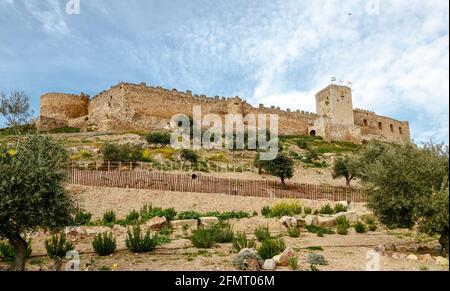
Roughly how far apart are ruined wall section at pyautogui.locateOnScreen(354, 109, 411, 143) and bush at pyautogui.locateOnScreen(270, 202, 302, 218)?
1844 inches

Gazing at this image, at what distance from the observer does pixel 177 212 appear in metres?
17.0

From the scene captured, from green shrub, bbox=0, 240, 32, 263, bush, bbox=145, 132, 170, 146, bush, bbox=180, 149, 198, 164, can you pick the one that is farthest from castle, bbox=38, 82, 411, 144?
green shrub, bbox=0, 240, 32, 263

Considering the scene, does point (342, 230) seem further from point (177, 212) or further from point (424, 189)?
point (177, 212)

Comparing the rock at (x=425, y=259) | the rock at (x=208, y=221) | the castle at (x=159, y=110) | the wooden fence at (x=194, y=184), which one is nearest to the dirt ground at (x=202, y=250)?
the rock at (x=425, y=259)

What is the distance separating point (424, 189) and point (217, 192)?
11325 millimetres

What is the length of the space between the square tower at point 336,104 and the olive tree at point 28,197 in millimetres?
50141

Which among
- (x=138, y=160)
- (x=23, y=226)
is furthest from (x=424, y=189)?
(x=138, y=160)

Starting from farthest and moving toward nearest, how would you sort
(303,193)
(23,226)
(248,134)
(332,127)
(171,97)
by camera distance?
(332,127) → (171,97) → (248,134) → (303,193) → (23,226)

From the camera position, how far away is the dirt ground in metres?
8.96

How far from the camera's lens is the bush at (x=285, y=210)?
16594mm

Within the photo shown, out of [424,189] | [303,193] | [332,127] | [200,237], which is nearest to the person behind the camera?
[424,189]

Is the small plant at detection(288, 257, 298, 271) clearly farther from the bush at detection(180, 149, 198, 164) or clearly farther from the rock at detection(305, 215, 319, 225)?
the bush at detection(180, 149, 198, 164)

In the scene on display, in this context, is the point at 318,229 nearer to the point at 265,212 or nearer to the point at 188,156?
the point at 265,212

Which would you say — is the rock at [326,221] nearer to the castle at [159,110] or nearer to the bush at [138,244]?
the bush at [138,244]
